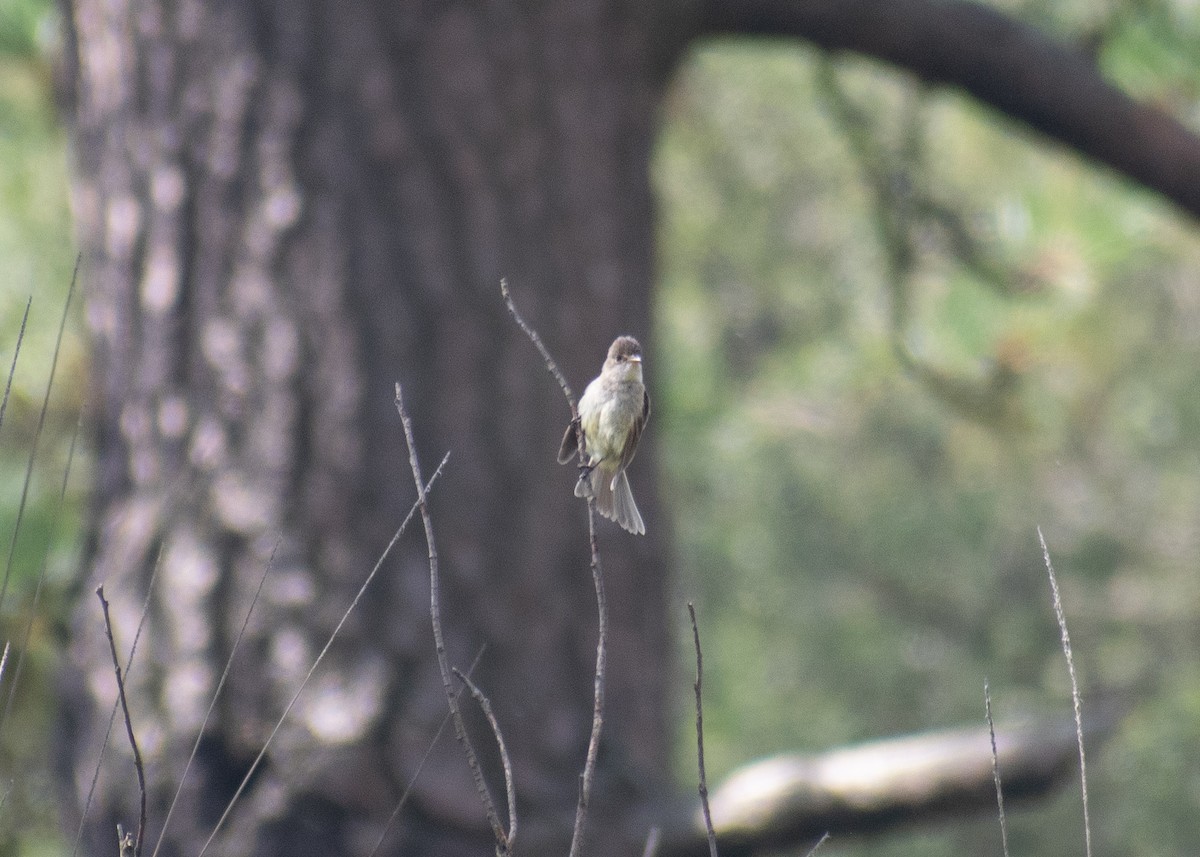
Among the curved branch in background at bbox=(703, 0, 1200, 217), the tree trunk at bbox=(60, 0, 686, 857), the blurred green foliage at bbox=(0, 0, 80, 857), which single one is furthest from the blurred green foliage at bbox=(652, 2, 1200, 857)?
the tree trunk at bbox=(60, 0, 686, 857)

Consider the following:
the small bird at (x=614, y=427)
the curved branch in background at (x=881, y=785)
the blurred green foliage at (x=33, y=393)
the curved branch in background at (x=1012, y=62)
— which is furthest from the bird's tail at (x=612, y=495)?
the curved branch in background at (x=1012, y=62)

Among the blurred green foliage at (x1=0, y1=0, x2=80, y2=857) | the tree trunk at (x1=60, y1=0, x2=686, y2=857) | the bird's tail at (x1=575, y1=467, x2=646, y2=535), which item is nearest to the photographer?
the bird's tail at (x1=575, y1=467, x2=646, y2=535)

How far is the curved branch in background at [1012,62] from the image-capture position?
8.61 ft

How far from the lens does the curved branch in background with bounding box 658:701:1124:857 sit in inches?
70.7

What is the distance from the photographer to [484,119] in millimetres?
2264

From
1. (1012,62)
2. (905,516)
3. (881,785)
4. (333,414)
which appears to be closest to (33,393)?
(333,414)

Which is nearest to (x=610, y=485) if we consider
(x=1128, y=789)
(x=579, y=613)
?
(x=579, y=613)

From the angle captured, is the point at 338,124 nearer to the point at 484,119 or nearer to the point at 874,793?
the point at 484,119

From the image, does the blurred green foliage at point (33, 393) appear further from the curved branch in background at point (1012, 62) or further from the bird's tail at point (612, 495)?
the curved branch in background at point (1012, 62)

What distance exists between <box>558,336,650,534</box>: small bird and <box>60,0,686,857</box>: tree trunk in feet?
3.00

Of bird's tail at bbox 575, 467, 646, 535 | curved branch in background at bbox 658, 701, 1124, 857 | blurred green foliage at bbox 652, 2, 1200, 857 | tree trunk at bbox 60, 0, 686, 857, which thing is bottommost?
blurred green foliage at bbox 652, 2, 1200, 857

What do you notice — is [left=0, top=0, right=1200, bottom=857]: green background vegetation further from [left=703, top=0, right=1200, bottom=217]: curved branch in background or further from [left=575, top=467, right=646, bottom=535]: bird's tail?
[left=575, top=467, right=646, bottom=535]: bird's tail

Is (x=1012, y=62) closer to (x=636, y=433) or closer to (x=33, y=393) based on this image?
(x=636, y=433)

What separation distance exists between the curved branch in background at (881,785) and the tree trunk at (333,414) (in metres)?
0.16
